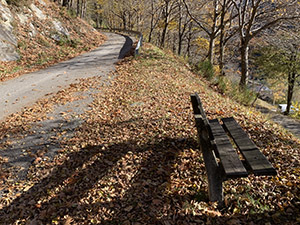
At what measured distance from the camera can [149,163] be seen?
4.08 meters

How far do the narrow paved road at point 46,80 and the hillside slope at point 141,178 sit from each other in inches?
58.5

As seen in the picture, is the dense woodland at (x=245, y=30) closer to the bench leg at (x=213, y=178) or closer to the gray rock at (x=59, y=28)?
the gray rock at (x=59, y=28)

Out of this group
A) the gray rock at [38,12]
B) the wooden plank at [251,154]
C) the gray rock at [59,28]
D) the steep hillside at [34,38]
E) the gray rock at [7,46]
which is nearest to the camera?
the wooden plank at [251,154]

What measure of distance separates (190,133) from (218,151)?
2041mm

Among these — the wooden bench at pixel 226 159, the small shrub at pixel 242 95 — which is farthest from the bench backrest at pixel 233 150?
the small shrub at pixel 242 95

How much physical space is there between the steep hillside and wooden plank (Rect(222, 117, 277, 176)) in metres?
10.7

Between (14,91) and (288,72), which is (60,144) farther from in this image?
(288,72)

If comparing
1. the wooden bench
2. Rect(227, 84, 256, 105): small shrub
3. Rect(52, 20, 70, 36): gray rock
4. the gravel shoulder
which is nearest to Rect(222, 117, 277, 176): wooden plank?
the wooden bench

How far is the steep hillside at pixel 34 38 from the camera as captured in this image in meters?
11.8

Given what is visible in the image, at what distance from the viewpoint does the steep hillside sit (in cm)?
1183

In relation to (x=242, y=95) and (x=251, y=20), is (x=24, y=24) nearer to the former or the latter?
(x=251, y=20)

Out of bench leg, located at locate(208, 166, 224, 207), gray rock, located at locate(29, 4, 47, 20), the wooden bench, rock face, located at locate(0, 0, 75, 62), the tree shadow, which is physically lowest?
the tree shadow

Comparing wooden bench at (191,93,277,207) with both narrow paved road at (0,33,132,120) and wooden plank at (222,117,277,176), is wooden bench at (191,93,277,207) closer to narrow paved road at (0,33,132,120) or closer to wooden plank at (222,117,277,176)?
wooden plank at (222,117,277,176)

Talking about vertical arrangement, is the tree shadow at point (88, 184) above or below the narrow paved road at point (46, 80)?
below
